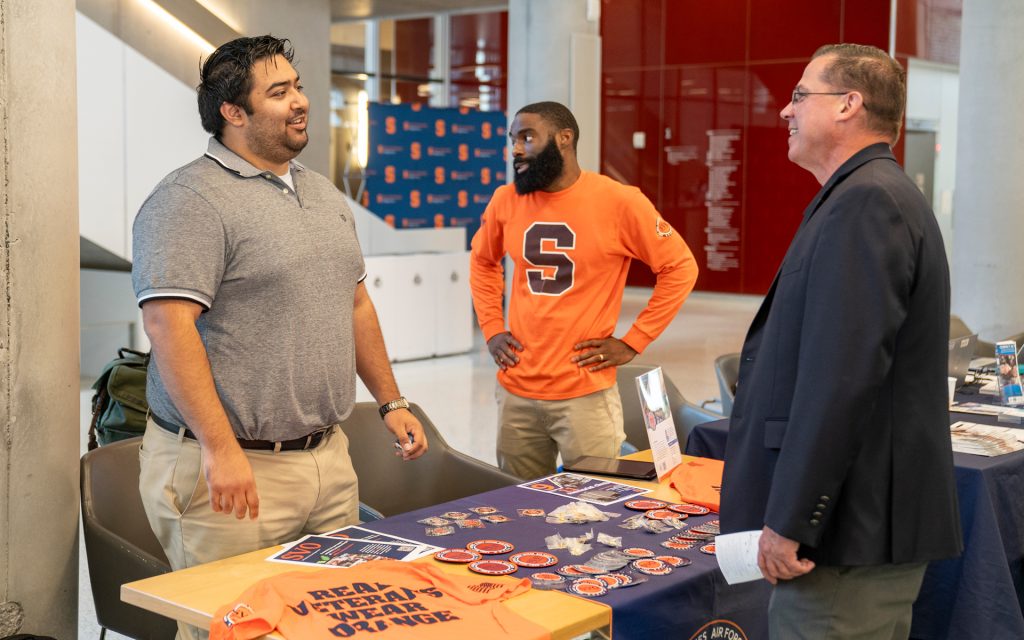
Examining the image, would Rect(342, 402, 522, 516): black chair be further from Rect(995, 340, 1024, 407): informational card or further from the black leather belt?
Rect(995, 340, 1024, 407): informational card

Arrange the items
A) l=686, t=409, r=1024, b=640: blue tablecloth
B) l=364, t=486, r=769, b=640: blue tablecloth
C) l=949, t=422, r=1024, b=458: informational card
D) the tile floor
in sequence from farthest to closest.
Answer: the tile floor
l=949, t=422, r=1024, b=458: informational card
l=686, t=409, r=1024, b=640: blue tablecloth
l=364, t=486, r=769, b=640: blue tablecloth

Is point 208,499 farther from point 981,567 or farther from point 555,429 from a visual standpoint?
point 981,567

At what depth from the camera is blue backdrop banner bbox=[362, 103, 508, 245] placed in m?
13.5

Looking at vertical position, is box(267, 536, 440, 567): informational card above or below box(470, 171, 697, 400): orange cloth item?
below

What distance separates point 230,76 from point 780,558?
1558mm

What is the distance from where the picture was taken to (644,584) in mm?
2189

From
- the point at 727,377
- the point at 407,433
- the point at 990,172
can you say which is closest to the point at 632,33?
the point at 990,172

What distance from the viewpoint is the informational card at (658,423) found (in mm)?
3010

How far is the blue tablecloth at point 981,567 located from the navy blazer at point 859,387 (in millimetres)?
1152

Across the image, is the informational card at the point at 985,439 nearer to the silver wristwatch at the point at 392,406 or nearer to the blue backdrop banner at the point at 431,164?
the silver wristwatch at the point at 392,406

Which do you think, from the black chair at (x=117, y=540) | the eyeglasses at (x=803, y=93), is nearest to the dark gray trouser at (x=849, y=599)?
the eyeglasses at (x=803, y=93)

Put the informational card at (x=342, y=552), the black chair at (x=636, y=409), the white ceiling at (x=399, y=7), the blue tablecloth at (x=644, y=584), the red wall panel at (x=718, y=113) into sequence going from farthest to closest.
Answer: the red wall panel at (x=718, y=113) → the white ceiling at (x=399, y=7) → the black chair at (x=636, y=409) → the informational card at (x=342, y=552) → the blue tablecloth at (x=644, y=584)

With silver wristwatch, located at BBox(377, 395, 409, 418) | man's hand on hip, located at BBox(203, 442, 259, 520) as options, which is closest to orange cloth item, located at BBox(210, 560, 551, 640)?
man's hand on hip, located at BBox(203, 442, 259, 520)

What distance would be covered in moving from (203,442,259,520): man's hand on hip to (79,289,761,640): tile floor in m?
1.59
